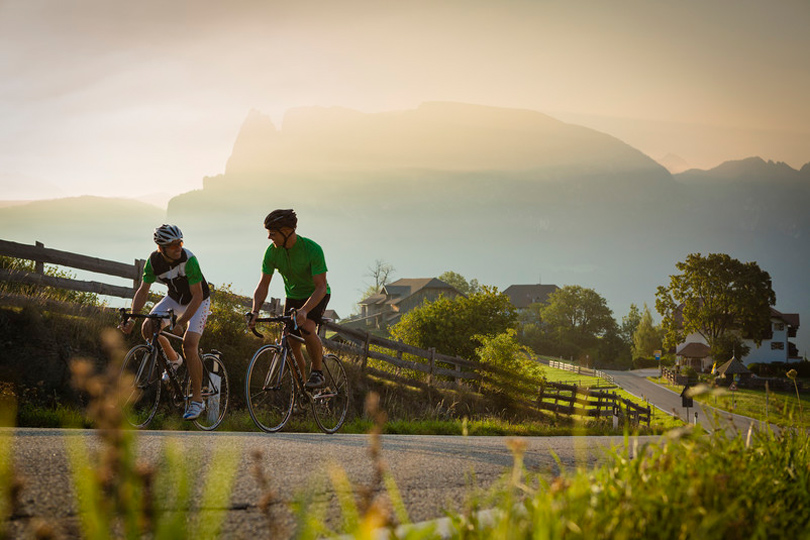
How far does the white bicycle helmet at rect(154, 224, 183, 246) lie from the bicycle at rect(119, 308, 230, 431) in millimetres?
835

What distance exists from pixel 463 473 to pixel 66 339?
9387mm

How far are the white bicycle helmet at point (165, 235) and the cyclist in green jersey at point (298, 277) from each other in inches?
39.4

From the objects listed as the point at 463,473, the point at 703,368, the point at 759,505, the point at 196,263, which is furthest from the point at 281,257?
the point at 703,368

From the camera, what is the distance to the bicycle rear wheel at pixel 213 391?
26.2ft

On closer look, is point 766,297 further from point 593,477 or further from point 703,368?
point 593,477

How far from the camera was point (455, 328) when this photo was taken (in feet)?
95.7

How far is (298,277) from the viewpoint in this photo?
24.2 feet

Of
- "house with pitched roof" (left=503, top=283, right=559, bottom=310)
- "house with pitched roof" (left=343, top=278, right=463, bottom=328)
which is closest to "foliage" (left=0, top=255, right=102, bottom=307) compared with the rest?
"house with pitched roof" (left=343, top=278, right=463, bottom=328)

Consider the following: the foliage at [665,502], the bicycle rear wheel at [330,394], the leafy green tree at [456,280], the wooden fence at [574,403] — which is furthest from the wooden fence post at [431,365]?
the leafy green tree at [456,280]

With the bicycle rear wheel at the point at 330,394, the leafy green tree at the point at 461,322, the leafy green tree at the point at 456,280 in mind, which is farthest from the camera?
the leafy green tree at the point at 456,280

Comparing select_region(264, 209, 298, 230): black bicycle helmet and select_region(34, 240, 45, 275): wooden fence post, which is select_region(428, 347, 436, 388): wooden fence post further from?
select_region(264, 209, 298, 230): black bicycle helmet

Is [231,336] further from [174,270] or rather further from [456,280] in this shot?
[456,280]

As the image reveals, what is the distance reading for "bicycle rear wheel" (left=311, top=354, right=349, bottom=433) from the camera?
7723mm

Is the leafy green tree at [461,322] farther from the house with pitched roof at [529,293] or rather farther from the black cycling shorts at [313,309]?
the house with pitched roof at [529,293]
